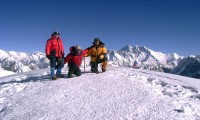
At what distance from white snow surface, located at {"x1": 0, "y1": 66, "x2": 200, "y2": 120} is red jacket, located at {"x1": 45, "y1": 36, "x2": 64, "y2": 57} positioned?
1524 millimetres

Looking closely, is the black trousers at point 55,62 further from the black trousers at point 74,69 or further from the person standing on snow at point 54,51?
the black trousers at point 74,69

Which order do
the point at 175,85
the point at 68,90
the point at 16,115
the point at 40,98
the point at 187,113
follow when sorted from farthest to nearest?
the point at 175,85 < the point at 68,90 < the point at 40,98 < the point at 16,115 < the point at 187,113

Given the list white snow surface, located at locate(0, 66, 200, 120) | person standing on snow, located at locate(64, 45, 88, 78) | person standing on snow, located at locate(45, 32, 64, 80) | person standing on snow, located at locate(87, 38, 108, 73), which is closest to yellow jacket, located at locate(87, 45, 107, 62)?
person standing on snow, located at locate(87, 38, 108, 73)

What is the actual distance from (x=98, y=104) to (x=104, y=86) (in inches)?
86.3

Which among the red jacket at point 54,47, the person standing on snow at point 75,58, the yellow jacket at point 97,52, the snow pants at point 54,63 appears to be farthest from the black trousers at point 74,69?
the yellow jacket at point 97,52

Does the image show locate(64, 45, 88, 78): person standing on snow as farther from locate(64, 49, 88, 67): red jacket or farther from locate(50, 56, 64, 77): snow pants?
locate(50, 56, 64, 77): snow pants

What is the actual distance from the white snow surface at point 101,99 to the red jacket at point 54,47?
5.00ft

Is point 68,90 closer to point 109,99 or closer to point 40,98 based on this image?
point 40,98

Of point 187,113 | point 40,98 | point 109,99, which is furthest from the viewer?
point 40,98

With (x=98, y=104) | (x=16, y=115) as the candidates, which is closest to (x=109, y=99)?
(x=98, y=104)

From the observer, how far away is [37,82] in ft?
43.7

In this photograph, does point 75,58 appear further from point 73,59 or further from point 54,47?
point 54,47

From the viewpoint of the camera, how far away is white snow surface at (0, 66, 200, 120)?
839 cm

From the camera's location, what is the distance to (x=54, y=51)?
13680 mm
